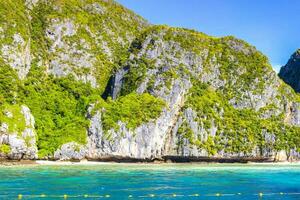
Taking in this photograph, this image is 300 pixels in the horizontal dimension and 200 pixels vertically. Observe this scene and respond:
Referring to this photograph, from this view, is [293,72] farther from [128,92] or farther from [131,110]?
[131,110]

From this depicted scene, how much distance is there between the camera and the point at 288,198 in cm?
3491

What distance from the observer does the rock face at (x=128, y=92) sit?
96.9m

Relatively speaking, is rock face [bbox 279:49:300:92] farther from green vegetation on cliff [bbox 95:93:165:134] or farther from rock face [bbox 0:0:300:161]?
green vegetation on cliff [bbox 95:93:165:134]

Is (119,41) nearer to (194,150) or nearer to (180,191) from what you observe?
(194,150)

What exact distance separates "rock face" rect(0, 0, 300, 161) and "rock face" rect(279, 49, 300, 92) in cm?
4713

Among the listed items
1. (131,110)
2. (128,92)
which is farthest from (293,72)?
(131,110)

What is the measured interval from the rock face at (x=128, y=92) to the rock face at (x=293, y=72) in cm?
4713

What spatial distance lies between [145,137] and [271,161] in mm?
35109

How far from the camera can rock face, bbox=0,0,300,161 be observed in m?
96.9

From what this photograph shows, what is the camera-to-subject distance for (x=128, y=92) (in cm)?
11531

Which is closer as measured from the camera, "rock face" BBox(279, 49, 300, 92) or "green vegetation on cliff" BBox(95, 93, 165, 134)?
"green vegetation on cliff" BBox(95, 93, 165, 134)

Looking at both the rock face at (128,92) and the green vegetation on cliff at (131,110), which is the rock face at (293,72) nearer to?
the rock face at (128,92)

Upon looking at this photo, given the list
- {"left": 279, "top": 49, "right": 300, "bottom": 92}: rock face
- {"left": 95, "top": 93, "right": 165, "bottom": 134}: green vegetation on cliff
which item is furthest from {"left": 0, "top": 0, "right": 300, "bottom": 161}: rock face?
{"left": 279, "top": 49, "right": 300, "bottom": 92}: rock face

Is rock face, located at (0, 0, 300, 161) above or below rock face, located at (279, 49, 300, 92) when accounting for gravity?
below
